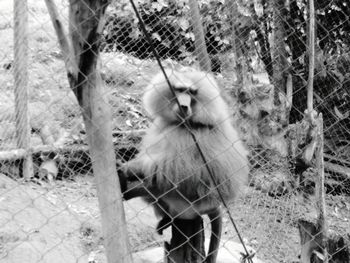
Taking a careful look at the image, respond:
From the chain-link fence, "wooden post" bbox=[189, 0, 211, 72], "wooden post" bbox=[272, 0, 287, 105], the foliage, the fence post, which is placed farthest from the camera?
the foliage

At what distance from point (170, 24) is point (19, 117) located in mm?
2030

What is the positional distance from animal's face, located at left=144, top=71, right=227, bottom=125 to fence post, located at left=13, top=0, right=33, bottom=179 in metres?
1.48

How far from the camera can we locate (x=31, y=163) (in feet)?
13.9

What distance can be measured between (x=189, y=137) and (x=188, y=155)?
104 millimetres

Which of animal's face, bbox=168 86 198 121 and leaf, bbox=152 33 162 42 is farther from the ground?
leaf, bbox=152 33 162 42

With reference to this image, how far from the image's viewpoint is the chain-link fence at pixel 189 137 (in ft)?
9.04

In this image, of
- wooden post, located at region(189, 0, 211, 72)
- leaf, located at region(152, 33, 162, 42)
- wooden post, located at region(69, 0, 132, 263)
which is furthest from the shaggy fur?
leaf, located at region(152, 33, 162, 42)

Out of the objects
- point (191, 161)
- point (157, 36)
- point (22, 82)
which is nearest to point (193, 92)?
point (191, 161)

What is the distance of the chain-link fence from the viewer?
9.04 feet

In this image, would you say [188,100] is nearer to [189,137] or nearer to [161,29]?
[189,137]

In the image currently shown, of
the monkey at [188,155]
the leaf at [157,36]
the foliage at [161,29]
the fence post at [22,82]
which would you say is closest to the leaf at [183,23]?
the foliage at [161,29]

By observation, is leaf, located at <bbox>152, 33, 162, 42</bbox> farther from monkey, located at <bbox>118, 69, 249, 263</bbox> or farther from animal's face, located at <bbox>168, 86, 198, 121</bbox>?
animal's face, located at <bbox>168, 86, 198, 121</bbox>

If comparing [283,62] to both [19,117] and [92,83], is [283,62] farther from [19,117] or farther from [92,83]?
[92,83]

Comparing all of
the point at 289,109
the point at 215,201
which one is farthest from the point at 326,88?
the point at 215,201
